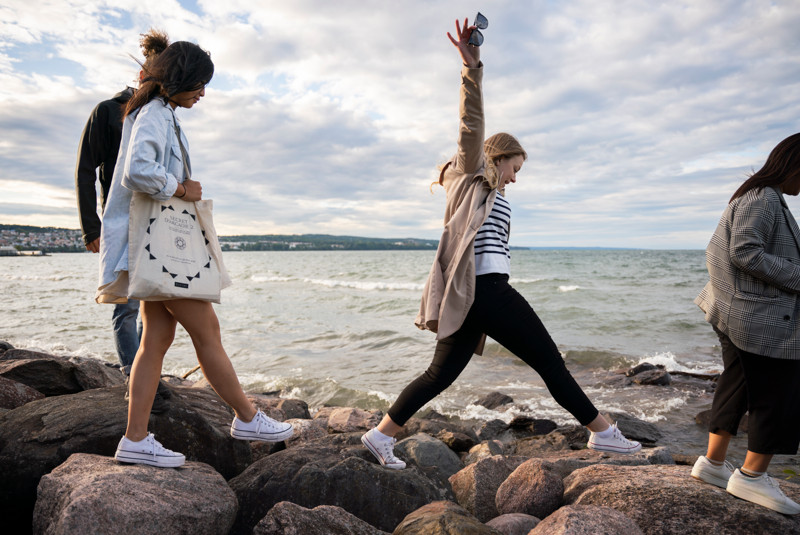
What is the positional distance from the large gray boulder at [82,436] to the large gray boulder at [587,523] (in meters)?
2.02

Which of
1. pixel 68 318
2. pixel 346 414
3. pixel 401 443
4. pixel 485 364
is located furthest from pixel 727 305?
pixel 68 318

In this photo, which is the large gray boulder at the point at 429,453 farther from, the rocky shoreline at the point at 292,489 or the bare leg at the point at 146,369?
the bare leg at the point at 146,369

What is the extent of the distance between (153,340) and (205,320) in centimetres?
26

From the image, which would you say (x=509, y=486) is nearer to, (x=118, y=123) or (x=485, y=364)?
(x=118, y=123)

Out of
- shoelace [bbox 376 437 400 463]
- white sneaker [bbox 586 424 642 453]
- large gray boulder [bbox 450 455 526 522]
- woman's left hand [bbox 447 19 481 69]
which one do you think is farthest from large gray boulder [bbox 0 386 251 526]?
woman's left hand [bbox 447 19 481 69]

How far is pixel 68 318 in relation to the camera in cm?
1457

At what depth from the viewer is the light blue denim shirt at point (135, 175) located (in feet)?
7.83

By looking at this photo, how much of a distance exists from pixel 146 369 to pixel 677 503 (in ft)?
9.19

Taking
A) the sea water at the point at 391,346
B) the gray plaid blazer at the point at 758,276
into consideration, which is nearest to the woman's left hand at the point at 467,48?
the gray plaid blazer at the point at 758,276

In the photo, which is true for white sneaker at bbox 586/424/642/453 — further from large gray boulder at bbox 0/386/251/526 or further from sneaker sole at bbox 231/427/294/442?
large gray boulder at bbox 0/386/251/526

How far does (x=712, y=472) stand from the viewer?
2.81 m

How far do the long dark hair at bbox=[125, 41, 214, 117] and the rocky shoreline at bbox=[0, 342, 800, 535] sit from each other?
182 cm

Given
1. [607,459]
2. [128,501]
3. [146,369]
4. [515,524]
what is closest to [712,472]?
[607,459]

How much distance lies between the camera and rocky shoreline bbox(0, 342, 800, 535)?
7.31 feet
